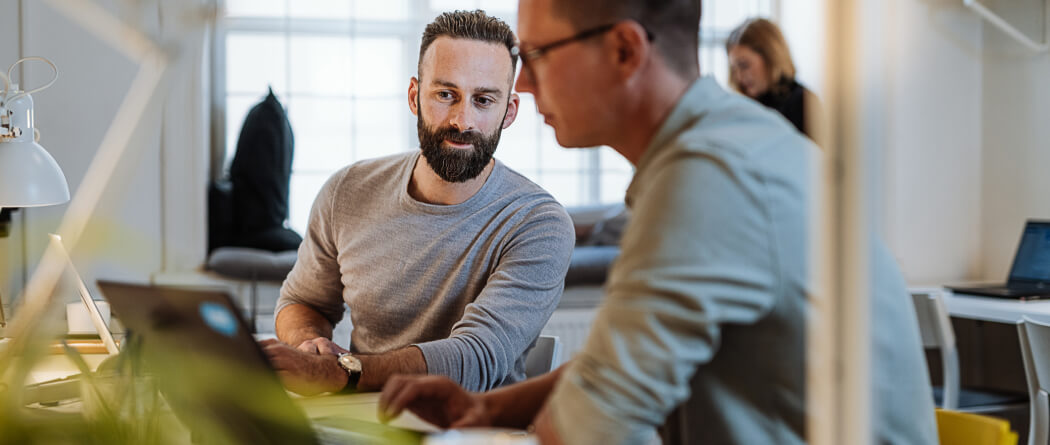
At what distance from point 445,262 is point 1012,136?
325 centimetres

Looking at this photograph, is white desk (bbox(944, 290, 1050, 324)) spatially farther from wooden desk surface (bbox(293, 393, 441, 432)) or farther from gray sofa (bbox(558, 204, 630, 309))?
wooden desk surface (bbox(293, 393, 441, 432))

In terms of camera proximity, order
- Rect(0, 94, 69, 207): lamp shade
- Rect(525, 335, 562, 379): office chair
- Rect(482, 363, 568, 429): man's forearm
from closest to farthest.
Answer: Rect(482, 363, 568, 429): man's forearm → Rect(0, 94, 69, 207): lamp shade → Rect(525, 335, 562, 379): office chair

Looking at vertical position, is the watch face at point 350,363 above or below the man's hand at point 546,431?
below

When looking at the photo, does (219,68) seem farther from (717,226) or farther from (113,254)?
(717,226)

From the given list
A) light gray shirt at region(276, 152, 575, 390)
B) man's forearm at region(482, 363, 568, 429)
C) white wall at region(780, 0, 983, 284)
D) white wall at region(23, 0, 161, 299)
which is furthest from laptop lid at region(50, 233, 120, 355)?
white wall at region(780, 0, 983, 284)

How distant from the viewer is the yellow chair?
122 centimetres

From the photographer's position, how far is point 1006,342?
3959 millimetres

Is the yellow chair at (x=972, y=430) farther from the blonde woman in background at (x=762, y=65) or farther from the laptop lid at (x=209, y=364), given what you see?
the blonde woman in background at (x=762, y=65)

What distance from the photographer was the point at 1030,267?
143 inches

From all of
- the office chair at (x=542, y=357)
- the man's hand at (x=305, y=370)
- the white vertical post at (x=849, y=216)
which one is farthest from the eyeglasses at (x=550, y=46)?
the office chair at (x=542, y=357)

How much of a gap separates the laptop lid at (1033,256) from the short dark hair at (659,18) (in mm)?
3170

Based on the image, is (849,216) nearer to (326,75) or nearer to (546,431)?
(546,431)

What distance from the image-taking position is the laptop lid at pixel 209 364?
2.82 feet

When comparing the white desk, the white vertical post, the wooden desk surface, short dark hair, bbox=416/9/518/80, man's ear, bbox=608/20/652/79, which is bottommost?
the white desk
